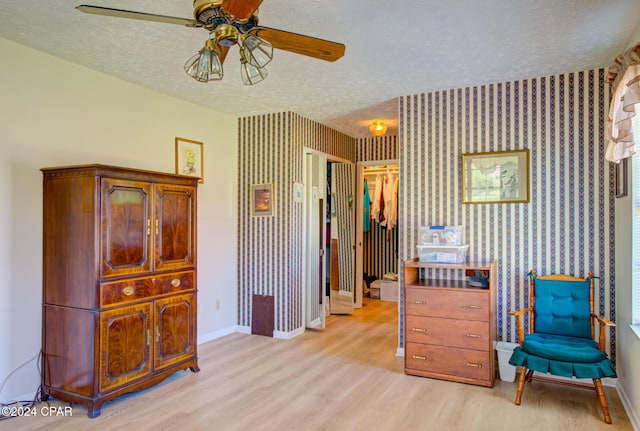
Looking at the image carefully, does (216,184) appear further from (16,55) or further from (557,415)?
(557,415)

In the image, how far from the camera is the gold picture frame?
146 inches

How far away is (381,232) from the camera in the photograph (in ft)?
24.5

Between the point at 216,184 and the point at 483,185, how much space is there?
2.86 m

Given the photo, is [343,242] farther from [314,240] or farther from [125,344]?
[125,344]

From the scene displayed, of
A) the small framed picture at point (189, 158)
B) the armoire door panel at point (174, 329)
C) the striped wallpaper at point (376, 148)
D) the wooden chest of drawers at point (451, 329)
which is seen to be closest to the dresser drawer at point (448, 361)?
the wooden chest of drawers at point (451, 329)

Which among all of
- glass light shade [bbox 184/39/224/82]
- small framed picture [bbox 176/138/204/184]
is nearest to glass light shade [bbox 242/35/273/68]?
glass light shade [bbox 184/39/224/82]

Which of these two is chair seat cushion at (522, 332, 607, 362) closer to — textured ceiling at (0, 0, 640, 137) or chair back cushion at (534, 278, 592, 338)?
chair back cushion at (534, 278, 592, 338)

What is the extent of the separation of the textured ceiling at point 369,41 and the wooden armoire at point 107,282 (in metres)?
0.91

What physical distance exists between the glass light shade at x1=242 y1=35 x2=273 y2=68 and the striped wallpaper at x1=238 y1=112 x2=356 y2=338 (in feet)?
9.04

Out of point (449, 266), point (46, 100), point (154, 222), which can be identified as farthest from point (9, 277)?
point (449, 266)

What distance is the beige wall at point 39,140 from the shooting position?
297 centimetres

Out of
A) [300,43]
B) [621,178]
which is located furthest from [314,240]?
[300,43]

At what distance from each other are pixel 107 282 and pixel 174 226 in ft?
2.31

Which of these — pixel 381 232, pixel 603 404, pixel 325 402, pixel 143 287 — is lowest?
pixel 325 402
